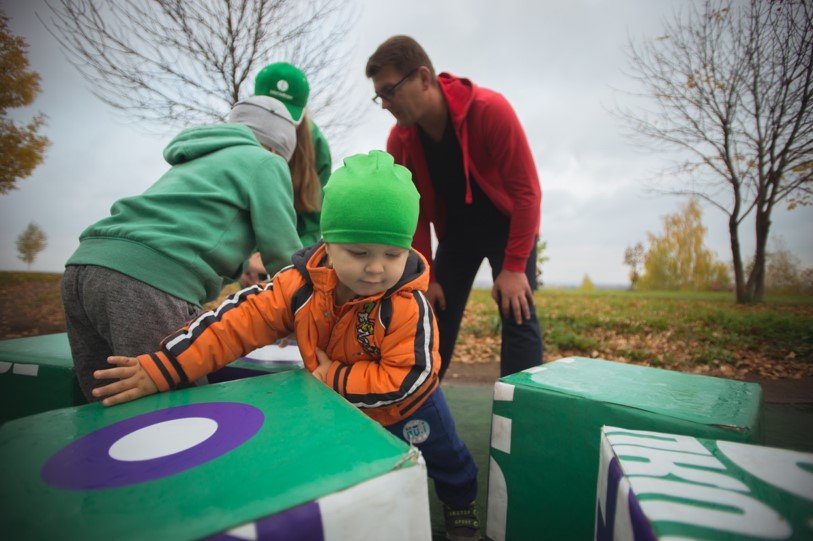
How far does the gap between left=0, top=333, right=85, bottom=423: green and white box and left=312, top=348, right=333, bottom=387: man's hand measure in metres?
1.13

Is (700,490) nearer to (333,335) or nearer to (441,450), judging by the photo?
(441,450)

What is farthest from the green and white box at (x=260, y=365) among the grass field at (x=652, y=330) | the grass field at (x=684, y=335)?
the grass field at (x=684, y=335)

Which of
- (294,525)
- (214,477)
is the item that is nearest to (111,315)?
(214,477)

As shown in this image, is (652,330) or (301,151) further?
(652,330)

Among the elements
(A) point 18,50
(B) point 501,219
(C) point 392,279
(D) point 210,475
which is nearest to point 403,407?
(C) point 392,279

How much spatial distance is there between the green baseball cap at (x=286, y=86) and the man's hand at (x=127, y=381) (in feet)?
4.09

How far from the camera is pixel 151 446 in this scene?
Result: 670 millimetres

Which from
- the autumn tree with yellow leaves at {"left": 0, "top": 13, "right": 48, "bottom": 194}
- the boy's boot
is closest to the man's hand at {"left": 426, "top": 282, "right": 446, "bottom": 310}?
the boy's boot

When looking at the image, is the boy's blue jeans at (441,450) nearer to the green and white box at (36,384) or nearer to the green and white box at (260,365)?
the green and white box at (260,365)

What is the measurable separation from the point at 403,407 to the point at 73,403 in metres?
1.42

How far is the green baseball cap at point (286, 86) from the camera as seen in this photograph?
180 cm

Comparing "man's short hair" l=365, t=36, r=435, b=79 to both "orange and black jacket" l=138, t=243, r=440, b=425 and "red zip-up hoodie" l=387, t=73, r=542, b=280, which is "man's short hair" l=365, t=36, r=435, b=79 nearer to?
"red zip-up hoodie" l=387, t=73, r=542, b=280

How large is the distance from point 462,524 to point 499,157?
57.2 inches

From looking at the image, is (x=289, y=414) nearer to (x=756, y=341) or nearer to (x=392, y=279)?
(x=392, y=279)
